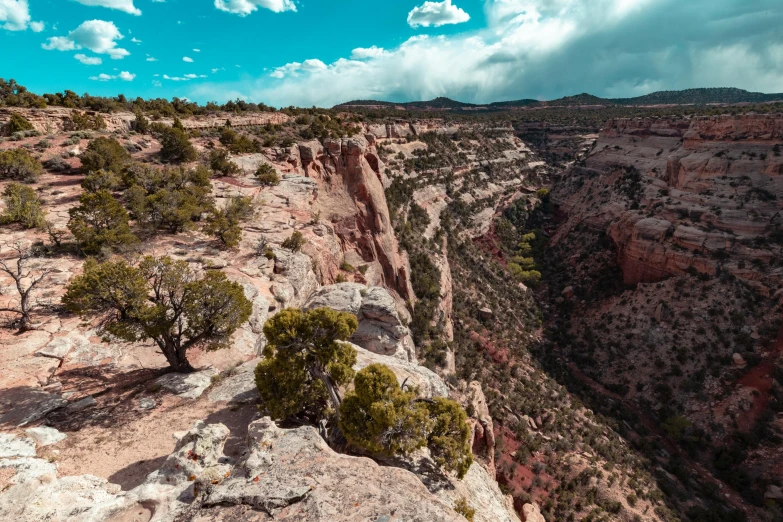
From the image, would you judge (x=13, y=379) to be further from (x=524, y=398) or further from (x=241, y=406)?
(x=524, y=398)

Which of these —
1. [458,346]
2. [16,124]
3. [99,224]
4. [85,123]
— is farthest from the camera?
[458,346]

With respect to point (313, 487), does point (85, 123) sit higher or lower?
higher

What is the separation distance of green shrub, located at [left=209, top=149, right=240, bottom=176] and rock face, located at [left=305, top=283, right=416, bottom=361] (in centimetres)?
1715

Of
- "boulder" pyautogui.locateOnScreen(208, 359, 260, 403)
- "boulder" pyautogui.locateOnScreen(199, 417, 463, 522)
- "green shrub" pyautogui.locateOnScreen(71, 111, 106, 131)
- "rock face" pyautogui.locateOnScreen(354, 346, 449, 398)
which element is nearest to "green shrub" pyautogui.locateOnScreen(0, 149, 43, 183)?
"green shrub" pyautogui.locateOnScreen(71, 111, 106, 131)

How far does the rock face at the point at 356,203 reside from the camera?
108 feet

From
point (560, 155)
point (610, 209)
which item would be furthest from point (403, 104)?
point (610, 209)

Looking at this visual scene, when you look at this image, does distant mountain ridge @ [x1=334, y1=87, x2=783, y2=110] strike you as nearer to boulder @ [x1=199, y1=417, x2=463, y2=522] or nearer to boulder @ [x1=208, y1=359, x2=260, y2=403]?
boulder @ [x1=208, y1=359, x2=260, y2=403]

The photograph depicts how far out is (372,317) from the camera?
71.3 feet

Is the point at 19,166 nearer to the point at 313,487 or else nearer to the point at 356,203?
the point at 356,203

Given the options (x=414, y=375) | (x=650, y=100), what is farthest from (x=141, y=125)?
(x=650, y=100)

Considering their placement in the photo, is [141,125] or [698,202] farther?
[698,202]

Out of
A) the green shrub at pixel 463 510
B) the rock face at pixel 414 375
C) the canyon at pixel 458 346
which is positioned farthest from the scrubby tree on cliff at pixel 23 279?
the green shrub at pixel 463 510

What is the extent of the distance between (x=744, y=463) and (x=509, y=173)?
62176mm

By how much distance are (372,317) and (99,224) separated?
16.8 m
